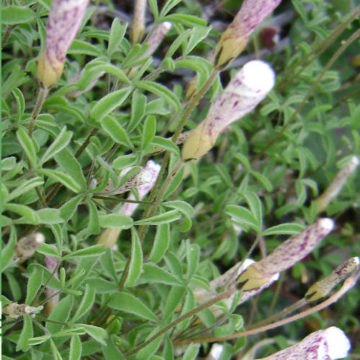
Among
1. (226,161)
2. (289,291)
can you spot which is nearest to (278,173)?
(226,161)

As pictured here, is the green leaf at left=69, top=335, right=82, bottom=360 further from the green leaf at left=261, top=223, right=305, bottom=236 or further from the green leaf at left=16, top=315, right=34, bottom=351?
the green leaf at left=261, top=223, right=305, bottom=236

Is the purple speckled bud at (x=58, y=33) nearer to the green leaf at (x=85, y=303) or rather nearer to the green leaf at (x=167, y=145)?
the green leaf at (x=167, y=145)

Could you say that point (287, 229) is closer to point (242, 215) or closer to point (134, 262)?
point (242, 215)

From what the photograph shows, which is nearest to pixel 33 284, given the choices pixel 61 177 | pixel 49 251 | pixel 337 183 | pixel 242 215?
pixel 49 251

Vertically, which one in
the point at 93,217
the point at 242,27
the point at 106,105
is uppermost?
the point at 242,27

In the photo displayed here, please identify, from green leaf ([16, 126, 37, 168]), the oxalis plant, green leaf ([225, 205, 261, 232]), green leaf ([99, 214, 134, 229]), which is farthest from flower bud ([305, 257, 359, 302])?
green leaf ([16, 126, 37, 168])

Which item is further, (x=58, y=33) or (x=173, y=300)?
(x=173, y=300)

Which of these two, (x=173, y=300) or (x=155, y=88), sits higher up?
(x=155, y=88)
